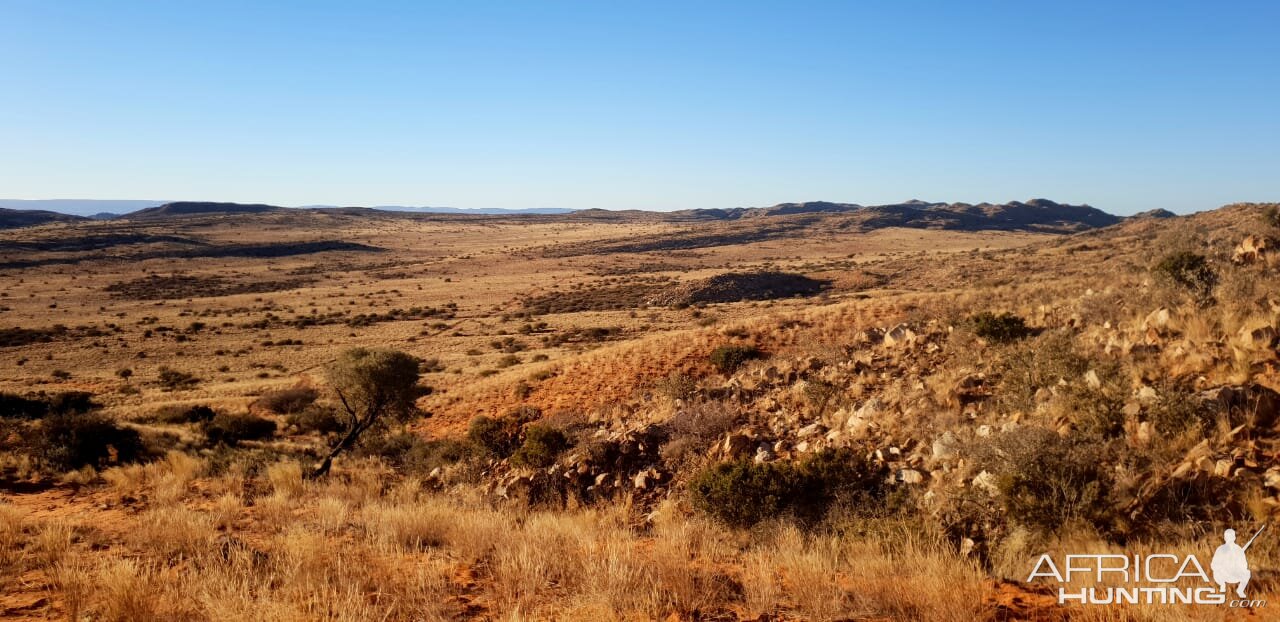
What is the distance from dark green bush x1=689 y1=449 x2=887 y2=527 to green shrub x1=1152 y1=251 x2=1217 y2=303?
694cm

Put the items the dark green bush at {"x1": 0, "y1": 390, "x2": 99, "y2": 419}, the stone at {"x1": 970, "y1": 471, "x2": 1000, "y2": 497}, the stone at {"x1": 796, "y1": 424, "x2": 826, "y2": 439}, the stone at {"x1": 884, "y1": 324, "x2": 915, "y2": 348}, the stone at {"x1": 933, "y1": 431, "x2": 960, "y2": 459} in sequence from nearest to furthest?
the stone at {"x1": 970, "y1": 471, "x2": 1000, "y2": 497} < the stone at {"x1": 933, "y1": 431, "x2": 960, "y2": 459} < the stone at {"x1": 796, "y1": 424, "x2": 826, "y2": 439} < the stone at {"x1": 884, "y1": 324, "x2": 915, "y2": 348} < the dark green bush at {"x1": 0, "y1": 390, "x2": 99, "y2": 419}

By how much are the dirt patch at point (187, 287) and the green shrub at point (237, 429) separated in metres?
58.7

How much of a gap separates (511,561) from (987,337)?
1020 cm

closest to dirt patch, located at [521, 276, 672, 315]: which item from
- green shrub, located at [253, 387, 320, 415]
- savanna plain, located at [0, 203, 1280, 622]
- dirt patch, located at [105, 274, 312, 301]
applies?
savanna plain, located at [0, 203, 1280, 622]

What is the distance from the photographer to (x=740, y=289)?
5662 cm

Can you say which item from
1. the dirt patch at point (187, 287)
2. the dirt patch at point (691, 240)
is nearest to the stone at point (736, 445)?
the dirt patch at point (187, 287)

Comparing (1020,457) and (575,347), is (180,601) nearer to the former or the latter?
(1020,457)

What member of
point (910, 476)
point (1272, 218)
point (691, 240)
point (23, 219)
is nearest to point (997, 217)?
point (691, 240)

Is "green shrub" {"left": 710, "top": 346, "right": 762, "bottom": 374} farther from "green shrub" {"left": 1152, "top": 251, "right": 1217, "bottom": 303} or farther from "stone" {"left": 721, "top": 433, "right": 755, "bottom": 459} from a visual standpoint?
"green shrub" {"left": 1152, "top": 251, "right": 1217, "bottom": 303}

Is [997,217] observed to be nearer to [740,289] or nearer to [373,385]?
[740,289]

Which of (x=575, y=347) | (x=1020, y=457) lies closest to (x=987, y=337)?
(x=1020, y=457)

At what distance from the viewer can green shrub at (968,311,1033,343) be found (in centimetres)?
→ 1152

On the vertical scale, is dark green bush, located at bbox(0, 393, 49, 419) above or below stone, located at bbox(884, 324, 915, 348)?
below

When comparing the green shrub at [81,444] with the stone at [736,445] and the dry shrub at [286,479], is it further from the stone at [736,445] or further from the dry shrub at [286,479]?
the stone at [736,445]
